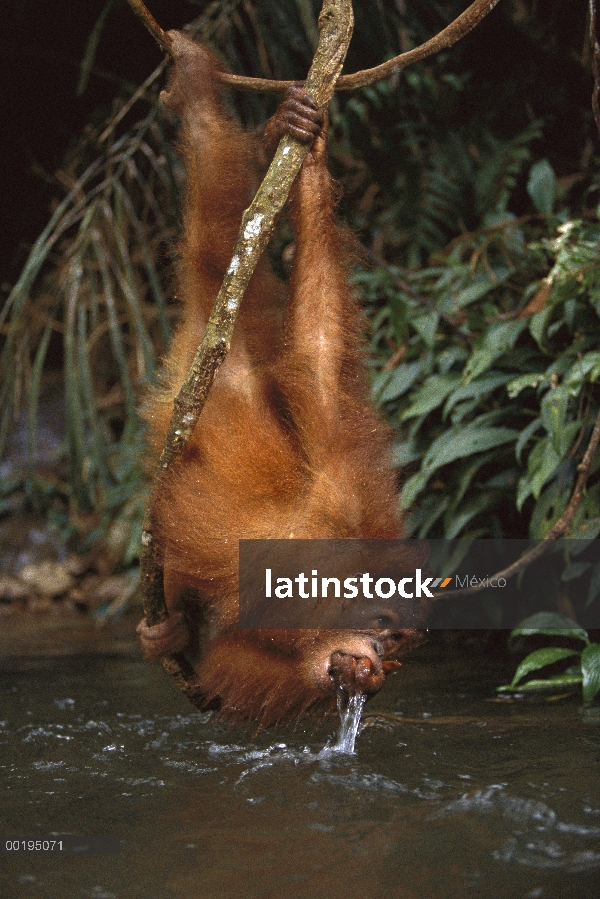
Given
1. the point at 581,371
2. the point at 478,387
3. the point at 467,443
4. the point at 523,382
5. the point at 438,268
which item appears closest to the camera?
the point at 581,371

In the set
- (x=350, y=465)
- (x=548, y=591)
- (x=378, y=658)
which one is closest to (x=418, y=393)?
(x=548, y=591)

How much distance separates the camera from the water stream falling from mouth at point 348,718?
1962 mm

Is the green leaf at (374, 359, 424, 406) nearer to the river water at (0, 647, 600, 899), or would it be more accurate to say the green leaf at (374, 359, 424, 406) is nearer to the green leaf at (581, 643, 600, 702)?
the river water at (0, 647, 600, 899)

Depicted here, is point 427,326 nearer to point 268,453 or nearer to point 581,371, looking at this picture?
point 581,371

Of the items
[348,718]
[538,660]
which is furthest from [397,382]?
[348,718]

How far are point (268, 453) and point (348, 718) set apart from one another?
0.65 metres

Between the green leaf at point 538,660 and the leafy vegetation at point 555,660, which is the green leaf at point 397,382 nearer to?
the leafy vegetation at point 555,660

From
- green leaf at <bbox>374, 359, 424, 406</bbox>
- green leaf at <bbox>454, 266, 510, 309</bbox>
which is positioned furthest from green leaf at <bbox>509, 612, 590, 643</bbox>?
green leaf at <bbox>454, 266, 510, 309</bbox>

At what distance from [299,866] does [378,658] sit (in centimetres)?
59

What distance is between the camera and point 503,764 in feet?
6.44

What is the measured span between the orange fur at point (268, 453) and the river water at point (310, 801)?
0.21 meters

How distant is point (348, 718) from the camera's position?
6.77ft

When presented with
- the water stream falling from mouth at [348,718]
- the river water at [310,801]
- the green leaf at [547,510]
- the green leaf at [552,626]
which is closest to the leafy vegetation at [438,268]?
the green leaf at [547,510]

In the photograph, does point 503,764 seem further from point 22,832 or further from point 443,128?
point 443,128
